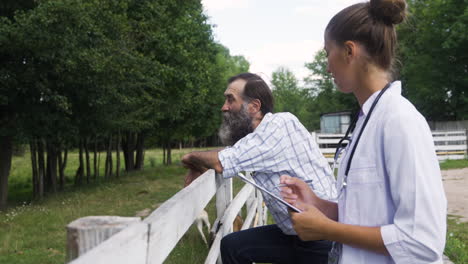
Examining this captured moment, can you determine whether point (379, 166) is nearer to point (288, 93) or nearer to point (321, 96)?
point (321, 96)

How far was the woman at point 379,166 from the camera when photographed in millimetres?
A: 1409

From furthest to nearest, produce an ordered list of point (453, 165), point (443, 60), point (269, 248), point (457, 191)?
1. point (443, 60)
2. point (453, 165)
3. point (457, 191)
4. point (269, 248)

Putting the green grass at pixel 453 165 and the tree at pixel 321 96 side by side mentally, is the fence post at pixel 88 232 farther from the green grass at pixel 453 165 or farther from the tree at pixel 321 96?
the tree at pixel 321 96

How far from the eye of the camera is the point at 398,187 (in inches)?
56.2

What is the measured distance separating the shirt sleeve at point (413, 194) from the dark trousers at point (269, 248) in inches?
52.6

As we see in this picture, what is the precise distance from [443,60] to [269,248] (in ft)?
105

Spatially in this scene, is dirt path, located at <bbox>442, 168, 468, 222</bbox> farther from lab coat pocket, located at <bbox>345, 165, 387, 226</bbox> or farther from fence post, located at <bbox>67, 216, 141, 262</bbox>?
fence post, located at <bbox>67, 216, 141, 262</bbox>

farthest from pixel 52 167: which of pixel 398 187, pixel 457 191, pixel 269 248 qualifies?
pixel 398 187

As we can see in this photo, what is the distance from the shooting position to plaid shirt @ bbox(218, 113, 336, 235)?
273 cm

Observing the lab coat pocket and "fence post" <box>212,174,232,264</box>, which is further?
"fence post" <box>212,174,232,264</box>

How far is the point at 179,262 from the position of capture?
477cm

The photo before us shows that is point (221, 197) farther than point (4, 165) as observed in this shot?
No

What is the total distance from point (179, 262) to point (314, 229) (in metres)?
3.37

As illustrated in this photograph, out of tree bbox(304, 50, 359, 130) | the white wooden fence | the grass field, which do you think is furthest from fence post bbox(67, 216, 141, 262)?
tree bbox(304, 50, 359, 130)
